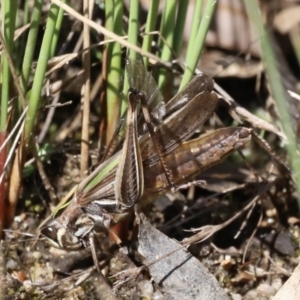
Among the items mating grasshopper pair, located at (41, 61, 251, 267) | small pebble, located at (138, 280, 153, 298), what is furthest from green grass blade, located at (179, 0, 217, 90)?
small pebble, located at (138, 280, 153, 298)

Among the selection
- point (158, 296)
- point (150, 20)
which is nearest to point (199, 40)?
point (150, 20)

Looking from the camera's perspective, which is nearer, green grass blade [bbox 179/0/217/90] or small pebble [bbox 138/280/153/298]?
green grass blade [bbox 179/0/217/90]

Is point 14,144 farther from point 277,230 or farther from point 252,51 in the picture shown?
point 252,51

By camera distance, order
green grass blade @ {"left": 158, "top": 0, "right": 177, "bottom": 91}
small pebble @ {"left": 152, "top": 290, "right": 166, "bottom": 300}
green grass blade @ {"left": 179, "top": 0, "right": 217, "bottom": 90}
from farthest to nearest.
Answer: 1. small pebble @ {"left": 152, "top": 290, "right": 166, "bottom": 300}
2. green grass blade @ {"left": 158, "top": 0, "right": 177, "bottom": 91}
3. green grass blade @ {"left": 179, "top": 0, "right": 217, "bottom": 90}

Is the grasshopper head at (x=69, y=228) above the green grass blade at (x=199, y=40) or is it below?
below

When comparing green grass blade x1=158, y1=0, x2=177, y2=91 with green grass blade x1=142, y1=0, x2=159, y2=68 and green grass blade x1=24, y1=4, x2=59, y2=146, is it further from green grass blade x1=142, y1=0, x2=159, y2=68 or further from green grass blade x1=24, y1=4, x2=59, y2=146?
green grass blade x1=24, y1=4, x2=59, y2=146

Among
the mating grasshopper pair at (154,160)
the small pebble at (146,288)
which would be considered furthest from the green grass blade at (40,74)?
the small pebble at (146,288)

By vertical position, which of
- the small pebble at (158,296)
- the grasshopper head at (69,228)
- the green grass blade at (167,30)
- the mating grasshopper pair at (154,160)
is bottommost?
the small pebble at (158,296)

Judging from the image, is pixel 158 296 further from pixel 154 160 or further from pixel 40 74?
pixel 40 74

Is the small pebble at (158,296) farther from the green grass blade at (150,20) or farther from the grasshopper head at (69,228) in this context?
the green grass blade at (150,20)
